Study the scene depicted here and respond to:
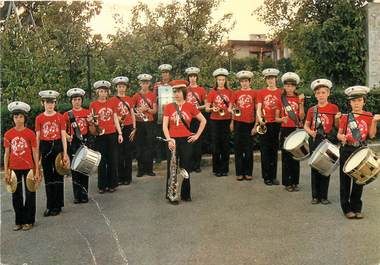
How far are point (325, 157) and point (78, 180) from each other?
12.5 feet

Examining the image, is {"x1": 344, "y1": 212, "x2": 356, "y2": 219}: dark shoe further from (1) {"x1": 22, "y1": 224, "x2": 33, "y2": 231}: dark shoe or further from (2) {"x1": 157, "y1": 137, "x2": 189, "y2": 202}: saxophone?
(1) {"x1": 22, "y1": 224, "x2": 33, "y2": 231}: dark shoe

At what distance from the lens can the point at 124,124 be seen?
893cm

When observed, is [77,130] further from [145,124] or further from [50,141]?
[145,124]

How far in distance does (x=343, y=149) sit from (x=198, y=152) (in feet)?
12.7

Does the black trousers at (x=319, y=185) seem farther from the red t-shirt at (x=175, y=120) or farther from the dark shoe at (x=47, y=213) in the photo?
the dark shoe at (x=47, y=213)

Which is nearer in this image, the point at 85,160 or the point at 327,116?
the point at 327,116

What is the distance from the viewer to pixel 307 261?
16.6ft

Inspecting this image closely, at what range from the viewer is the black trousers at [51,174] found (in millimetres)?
7168

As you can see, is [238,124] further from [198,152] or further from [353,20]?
[353,20]

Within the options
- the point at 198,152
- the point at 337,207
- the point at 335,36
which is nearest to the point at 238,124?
the point at 198,152

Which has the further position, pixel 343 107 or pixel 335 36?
pixel 335 36

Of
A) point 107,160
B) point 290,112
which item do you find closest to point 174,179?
point 107,160

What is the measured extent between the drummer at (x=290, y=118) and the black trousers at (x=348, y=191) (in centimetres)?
138

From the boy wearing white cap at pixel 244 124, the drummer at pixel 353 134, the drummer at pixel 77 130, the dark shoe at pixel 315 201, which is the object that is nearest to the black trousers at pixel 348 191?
the drummer at pixel 353 134
